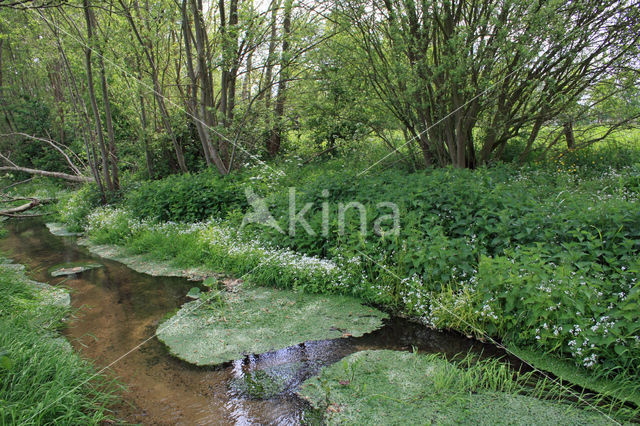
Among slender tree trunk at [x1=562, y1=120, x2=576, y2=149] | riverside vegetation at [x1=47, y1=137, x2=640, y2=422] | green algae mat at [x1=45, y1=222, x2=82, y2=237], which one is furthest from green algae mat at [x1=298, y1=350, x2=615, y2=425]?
green algae mat at [x1=45, y1=222, x2=82, y2=237]

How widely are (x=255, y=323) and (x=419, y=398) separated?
6.68ft

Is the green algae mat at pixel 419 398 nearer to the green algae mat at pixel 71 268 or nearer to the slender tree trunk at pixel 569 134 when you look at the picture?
the green algae mat at pixel 71 268

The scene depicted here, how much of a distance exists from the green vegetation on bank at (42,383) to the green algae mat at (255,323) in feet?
2.76

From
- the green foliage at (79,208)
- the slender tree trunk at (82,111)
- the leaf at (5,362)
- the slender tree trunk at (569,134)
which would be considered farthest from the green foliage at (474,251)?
the slender tree trunk at (82,111)

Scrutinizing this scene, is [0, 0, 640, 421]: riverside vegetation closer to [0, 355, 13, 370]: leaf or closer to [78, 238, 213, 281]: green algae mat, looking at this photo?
[78, 238, 213, 281]: green algae mat

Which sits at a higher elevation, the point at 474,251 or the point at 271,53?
the point at 271,53

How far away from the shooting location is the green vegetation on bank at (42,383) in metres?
Answer: 2.51

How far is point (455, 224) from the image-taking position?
476cm

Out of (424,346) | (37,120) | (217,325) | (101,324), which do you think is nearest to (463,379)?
(424,346)

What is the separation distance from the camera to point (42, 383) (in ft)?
9.20

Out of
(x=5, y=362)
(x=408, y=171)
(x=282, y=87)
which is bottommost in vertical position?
(x=5, y=362)

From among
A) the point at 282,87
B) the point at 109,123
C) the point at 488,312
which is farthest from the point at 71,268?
the point at 488,312

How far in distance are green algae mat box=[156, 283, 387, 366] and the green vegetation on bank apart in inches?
33.2

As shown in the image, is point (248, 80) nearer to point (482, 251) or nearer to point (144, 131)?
point (144, 131)
